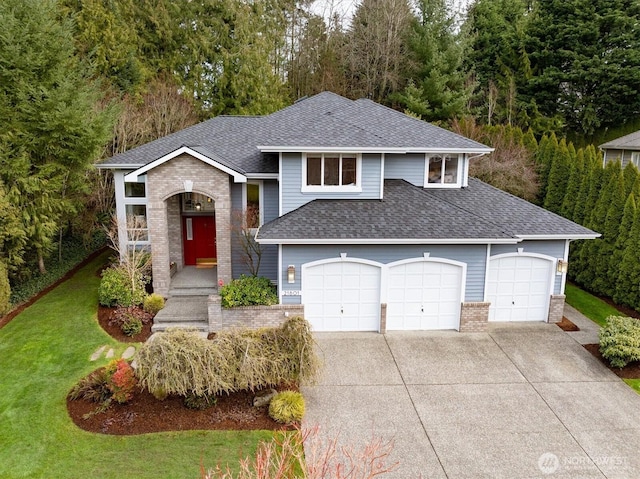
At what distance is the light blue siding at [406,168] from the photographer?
16.3m

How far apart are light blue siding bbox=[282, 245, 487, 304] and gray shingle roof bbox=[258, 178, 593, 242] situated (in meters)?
0.42

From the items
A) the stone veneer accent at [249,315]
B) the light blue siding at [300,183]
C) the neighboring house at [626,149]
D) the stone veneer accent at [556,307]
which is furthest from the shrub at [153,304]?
the neighboring house at [626,149]

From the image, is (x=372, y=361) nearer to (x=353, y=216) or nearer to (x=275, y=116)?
(x=353, y=216)

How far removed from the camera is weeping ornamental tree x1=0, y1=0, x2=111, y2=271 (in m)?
14.6

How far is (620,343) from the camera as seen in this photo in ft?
38.9

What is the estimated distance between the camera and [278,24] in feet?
112

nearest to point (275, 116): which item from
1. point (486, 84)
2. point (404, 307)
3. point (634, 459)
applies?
point (404, 307)

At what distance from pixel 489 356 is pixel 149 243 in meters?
11.1

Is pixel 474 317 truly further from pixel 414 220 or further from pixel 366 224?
pixel 366 224

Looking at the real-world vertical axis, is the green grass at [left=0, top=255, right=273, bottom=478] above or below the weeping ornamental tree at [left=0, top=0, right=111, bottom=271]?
below

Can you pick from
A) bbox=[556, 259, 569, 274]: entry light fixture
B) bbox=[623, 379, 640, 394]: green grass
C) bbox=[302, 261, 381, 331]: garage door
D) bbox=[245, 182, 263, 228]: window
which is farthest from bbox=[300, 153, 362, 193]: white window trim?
bbox=[623, 379, 640, 394]: green grass

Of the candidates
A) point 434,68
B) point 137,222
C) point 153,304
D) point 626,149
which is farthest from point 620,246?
point 434,68

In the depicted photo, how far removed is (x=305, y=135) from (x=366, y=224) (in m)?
3.43

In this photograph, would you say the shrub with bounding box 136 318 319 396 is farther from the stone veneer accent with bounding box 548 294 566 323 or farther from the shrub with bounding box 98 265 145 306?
the stone veneer accent with bounding box 548 294 566 323
